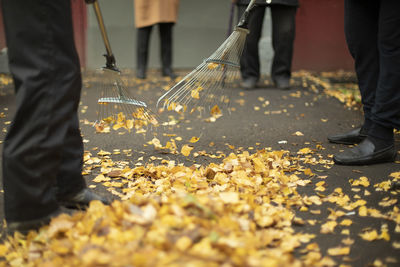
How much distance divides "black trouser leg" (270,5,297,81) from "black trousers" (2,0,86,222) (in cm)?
353

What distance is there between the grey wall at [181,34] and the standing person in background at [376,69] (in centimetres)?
432

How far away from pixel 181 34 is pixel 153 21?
156 centimetres

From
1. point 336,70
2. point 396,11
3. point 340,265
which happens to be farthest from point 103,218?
point 336,70

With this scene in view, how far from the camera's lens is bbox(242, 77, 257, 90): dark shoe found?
16.4 ft

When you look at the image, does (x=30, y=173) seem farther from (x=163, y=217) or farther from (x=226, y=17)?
(x=226, y=17)

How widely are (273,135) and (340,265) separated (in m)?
1.85

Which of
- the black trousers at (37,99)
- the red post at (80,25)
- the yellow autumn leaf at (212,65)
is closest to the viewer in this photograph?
the black trousers at (37,99)

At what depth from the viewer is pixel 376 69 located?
8.39 ft

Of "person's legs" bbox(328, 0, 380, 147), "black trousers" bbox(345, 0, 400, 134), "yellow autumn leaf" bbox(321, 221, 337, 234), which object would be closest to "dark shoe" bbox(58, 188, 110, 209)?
"yellow autumn leaf" bbox(321, 221, 337, 234)

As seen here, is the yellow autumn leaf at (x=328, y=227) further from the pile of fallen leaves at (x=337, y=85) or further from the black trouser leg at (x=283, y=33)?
the black trouser leg at (x=283, y=33)

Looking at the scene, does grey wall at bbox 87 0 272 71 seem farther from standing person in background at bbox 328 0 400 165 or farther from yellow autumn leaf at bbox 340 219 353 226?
yellow autumn leaf at bbox 340 219 353 226

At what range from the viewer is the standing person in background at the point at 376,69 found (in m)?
2.22

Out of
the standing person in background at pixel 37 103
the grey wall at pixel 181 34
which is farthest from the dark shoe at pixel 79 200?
the grey wall at pixel 181 34

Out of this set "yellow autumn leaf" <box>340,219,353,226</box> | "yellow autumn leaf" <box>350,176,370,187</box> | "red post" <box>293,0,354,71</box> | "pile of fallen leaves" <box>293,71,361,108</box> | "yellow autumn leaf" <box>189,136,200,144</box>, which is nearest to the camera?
"yellow autumn leaf" <box>340,219,353,226</box>
